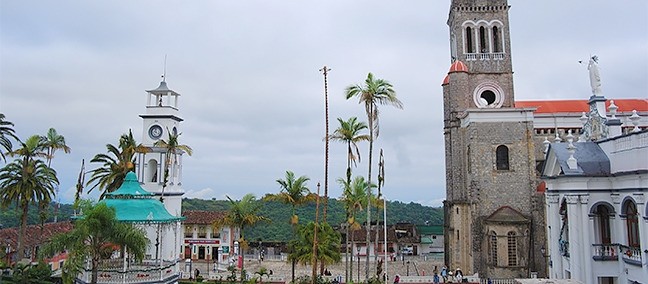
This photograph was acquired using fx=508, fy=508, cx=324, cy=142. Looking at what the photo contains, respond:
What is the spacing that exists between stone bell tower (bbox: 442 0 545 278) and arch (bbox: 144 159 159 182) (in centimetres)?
2453

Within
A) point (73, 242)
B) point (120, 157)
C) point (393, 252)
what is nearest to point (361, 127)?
point (73, 242)

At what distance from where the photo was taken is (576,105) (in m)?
41.2

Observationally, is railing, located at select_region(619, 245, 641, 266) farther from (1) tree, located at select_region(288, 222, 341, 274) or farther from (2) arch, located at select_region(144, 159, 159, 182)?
(2) arch, located at select_region(144, 159, 159, 182)

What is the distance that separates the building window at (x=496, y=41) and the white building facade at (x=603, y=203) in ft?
57.8

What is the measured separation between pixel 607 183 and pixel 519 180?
49.1 ft

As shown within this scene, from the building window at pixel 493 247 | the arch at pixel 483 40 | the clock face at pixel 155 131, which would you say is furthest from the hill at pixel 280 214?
the building window at pixel 493 247

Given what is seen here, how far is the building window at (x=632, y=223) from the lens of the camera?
21.4 meters

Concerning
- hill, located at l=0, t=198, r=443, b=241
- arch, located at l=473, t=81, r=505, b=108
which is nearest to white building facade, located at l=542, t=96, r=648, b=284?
arch, located at l=473, t=81, r=505, b=108

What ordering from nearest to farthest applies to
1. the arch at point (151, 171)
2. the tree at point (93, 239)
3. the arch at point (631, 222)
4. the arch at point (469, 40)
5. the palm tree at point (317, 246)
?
the arch at point (631, 222), the tree at point (93, 239), the palm tree at point (317, 246), the arch at point (469, 40), the arch at point (151, 171)

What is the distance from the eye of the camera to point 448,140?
43.8 m

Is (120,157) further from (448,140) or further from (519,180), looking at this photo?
(519,180)

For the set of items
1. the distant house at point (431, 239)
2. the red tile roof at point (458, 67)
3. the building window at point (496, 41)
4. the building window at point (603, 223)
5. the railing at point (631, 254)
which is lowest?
the distant house at point (431, 239)

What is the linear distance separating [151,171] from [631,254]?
35103 mm

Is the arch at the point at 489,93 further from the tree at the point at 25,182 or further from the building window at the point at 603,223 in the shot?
the tree at the point at 25,182
